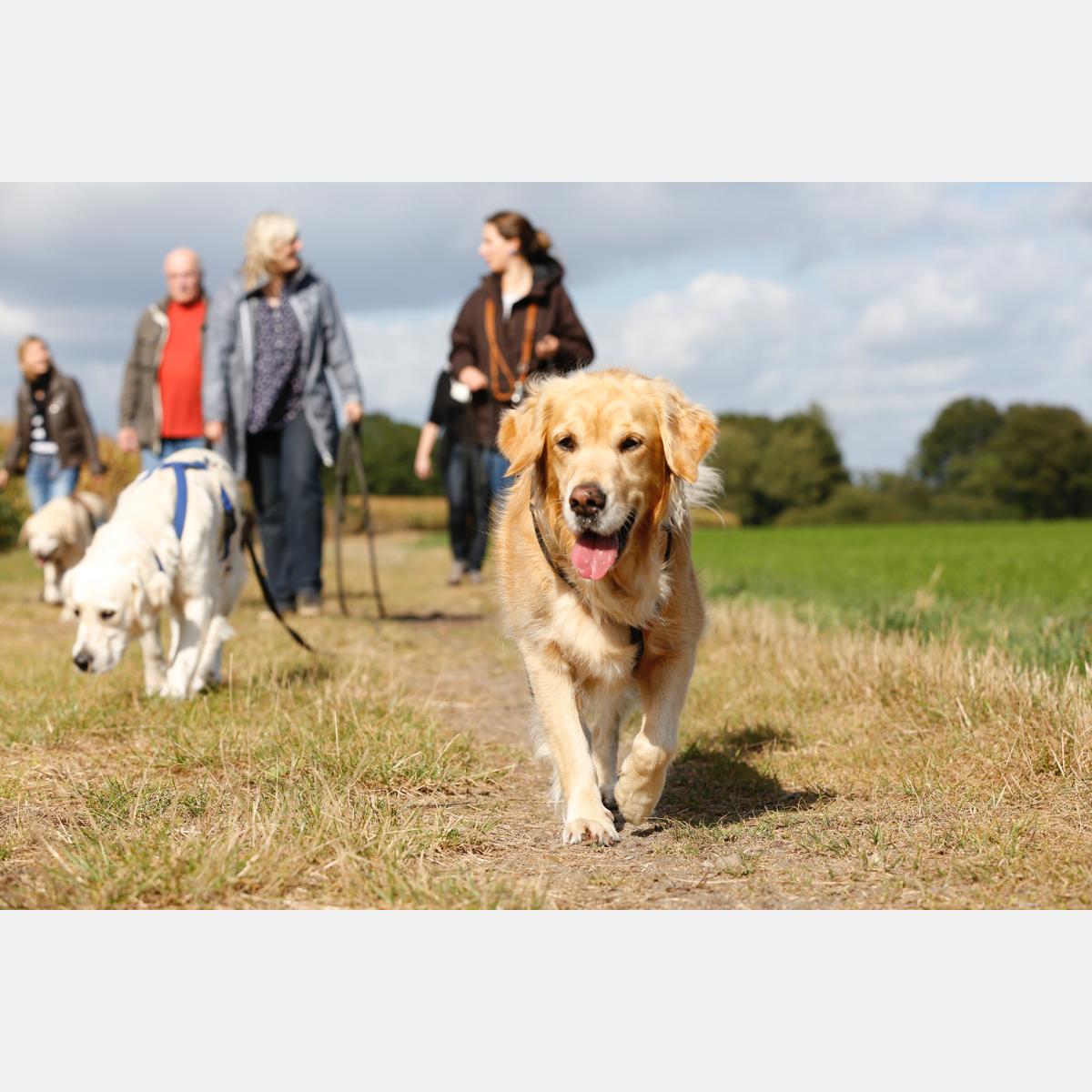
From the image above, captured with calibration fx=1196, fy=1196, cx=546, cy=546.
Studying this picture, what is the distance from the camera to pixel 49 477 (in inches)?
486

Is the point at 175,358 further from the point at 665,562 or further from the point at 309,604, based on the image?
the point at 665,562

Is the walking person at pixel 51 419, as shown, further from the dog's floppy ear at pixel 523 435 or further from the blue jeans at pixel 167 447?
the dog's floppy ear at pixel 523 435

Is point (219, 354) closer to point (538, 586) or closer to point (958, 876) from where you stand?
point (538, 586)

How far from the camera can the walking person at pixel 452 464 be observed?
39.8 feet

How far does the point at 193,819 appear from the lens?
3.82 m

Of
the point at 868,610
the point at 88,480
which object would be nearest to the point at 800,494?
the point at 88,480

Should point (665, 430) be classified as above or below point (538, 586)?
above

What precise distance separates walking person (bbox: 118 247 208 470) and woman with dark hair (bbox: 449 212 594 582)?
214 cm

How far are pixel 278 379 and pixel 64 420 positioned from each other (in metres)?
4.37

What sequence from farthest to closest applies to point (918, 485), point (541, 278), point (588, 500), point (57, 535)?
point (918, 485) → point (57, 535) → point (541, 278) → point (588, 500)

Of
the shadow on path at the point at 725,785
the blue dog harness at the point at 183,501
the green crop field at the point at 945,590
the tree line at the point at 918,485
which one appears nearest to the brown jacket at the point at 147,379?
the blue dog harness at the point at 183,501

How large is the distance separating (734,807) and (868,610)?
469 centimetres

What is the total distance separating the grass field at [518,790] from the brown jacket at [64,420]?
→ 5694 millimetres

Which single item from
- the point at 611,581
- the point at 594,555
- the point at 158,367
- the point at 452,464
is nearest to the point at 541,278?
the point at 158,367
